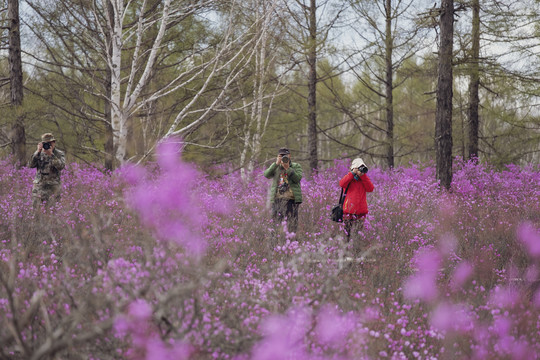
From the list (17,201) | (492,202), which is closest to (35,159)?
(17,201)

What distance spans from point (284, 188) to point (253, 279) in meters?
2.57

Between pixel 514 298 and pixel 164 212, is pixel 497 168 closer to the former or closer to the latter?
pixel 514 298

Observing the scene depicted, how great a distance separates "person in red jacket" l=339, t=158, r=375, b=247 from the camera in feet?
19.9

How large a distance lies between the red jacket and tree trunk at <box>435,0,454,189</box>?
494cm

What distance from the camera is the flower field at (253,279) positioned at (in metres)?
2.56

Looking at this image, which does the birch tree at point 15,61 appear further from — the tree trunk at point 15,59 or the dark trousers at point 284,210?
the dark trousers at point 284,210

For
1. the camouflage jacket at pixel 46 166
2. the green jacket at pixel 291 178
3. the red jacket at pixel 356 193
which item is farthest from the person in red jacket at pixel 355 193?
the camouflage jacket at pixel 46 166

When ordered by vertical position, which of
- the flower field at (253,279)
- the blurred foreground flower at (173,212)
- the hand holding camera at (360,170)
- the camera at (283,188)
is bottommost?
the flower field at (253,279)

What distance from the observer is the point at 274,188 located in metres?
6.58

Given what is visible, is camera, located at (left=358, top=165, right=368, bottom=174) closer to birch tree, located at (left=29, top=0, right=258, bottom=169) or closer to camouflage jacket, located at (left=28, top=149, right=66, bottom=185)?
birch tree, located at (left=29, top=0, right=258, bottom=169)

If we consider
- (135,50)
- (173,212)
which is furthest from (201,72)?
(173,212)

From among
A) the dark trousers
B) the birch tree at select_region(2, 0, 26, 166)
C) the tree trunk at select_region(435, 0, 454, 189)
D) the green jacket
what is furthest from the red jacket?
the birch tree at select_region(2, 0, 26, 166)

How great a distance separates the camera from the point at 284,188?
662cm

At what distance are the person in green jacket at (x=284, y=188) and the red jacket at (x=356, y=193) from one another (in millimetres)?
783
